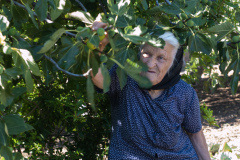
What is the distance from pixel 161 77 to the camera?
240cm

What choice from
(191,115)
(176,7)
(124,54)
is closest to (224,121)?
(191,115)

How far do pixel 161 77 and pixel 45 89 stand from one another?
39.3 inches

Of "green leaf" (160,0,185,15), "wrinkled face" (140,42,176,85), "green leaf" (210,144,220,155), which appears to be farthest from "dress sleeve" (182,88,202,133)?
"green leaf" (210,144,220,155)

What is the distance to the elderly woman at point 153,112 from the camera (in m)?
2.35

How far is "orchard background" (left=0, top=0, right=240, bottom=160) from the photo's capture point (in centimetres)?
135

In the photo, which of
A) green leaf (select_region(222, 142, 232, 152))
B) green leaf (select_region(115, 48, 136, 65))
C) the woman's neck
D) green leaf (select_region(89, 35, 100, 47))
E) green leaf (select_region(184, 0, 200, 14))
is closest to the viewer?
green leaf (select_region(89, 35, 100, 47))

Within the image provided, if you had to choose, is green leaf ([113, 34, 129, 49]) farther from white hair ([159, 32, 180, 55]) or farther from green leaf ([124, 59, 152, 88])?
white hair ([159, 32, 180, 55])

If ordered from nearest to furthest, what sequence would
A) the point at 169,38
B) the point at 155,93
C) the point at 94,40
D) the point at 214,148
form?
1. the point at 94,40
2. the point at 169,38
3. the point at 155,93
4. the point at 214,148

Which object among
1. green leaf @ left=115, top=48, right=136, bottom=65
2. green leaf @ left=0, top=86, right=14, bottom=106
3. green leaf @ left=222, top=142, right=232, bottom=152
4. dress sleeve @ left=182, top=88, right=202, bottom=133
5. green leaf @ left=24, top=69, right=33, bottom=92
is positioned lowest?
green leaf @ left=222, top=142, right=232, bottom=152

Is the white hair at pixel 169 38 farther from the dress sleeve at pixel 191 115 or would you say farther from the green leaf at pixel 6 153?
the green leaf at pixel 6 153

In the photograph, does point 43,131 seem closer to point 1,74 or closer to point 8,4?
point 8,4

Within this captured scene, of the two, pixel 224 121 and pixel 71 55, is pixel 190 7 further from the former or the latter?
pixel 224 121

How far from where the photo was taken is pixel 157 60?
91.0 inches

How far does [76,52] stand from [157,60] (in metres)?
0.98
